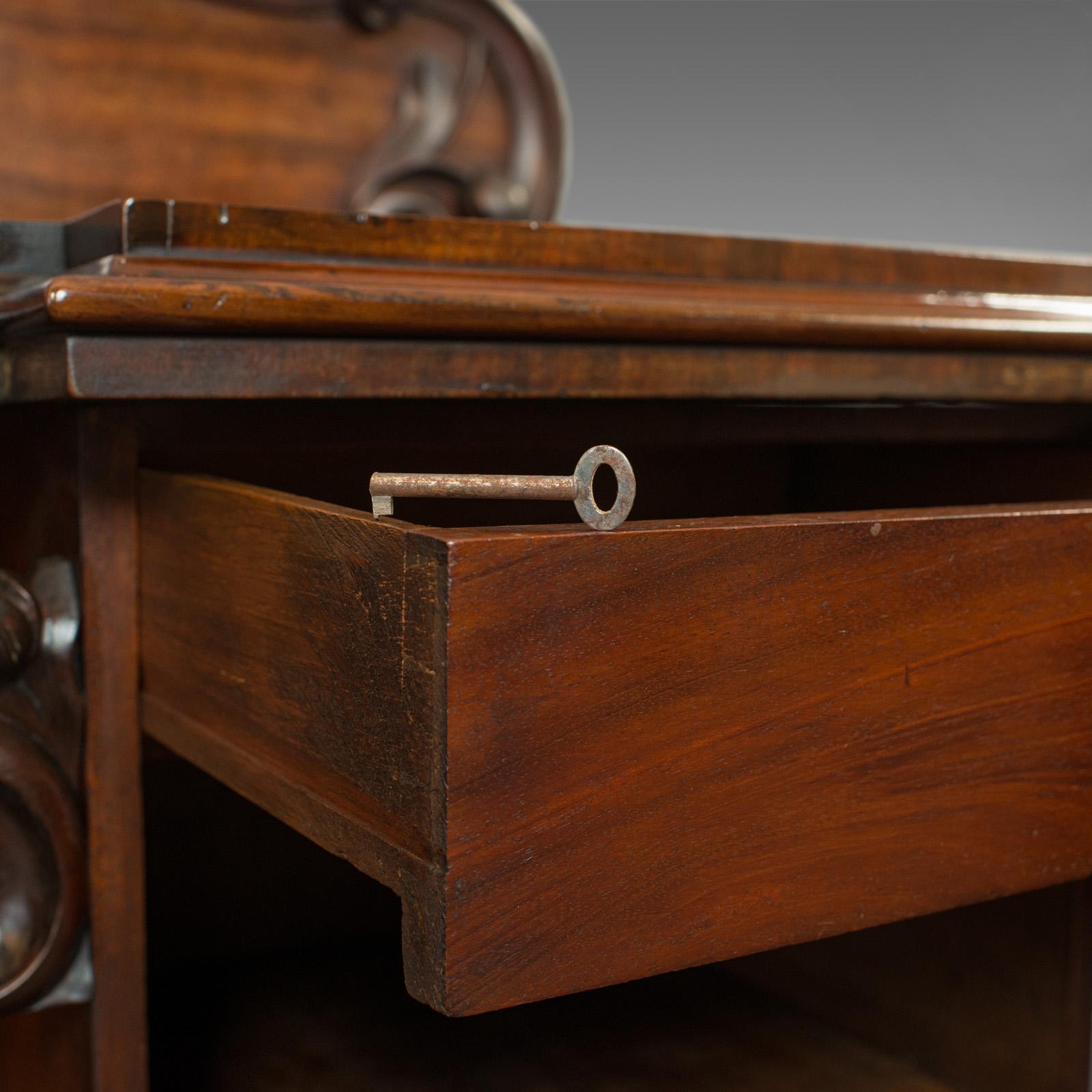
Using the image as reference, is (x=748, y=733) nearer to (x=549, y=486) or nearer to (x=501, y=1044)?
(x=549, y=486)

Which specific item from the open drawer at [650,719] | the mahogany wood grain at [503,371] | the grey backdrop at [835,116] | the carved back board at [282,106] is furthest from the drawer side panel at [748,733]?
the grey backdrop at [835,116]

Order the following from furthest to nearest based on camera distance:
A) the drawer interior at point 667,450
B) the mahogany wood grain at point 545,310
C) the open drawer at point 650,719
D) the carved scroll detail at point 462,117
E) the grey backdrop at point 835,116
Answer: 1. the grey backdrop at point 835,116
2. the carved scroll detail at point 462,117
3. the drawer interior at point 667,450
4. the mahogany wood grain at point 545,310
5. the open drawer at point 650,719

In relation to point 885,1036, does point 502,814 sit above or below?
above

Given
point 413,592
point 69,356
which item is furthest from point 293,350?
point 413,592

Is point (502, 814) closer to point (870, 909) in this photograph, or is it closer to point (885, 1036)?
point (870, 909)

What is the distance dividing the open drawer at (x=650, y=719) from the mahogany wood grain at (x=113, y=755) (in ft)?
0.29

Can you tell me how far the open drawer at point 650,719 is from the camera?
39cm

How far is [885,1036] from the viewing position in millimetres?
886

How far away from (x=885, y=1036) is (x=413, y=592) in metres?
0.63

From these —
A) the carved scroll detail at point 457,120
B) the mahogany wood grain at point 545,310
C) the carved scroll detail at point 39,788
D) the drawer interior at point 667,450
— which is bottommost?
the carved scroll detail at point 39,788

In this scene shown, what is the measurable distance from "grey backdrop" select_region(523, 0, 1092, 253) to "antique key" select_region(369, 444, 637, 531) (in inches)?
37.9

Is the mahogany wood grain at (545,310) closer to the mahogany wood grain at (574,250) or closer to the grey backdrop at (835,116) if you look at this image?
the mahogany wood grain at (574,250)

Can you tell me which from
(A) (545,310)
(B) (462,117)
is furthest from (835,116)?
(A) (545,310)

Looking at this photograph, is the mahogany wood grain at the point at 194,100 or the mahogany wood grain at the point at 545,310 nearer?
the mahogany wood grain at the point at 545,310
